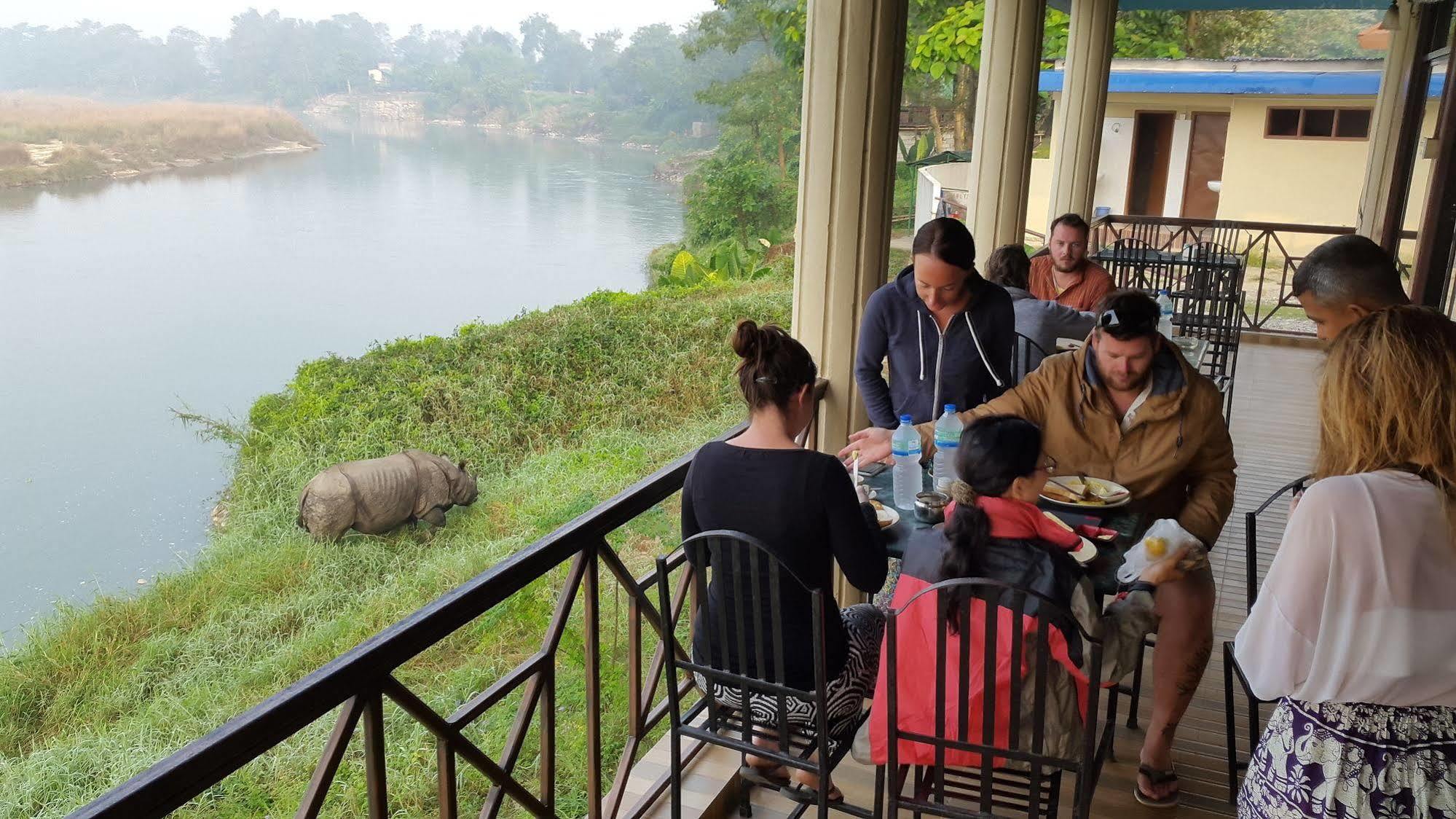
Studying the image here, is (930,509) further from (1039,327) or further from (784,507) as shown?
(1039,327)

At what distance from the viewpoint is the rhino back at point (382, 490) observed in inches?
484

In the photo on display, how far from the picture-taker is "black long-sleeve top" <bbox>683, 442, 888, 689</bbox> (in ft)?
5.98

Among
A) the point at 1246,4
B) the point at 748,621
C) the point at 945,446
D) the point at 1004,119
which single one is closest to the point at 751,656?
the point at 748,621

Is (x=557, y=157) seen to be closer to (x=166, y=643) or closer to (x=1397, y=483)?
(x=166, y=643)

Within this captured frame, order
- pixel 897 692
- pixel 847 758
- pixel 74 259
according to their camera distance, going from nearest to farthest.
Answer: pixel 897 692, pixel 847 758, pixel 74 259

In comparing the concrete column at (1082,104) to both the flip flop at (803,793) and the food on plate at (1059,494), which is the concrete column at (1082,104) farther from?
the flip flop at (803,793)

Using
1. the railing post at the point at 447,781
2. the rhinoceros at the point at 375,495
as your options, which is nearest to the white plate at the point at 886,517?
the railing post at the point at 447,781

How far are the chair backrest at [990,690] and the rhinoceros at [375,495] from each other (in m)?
11.5

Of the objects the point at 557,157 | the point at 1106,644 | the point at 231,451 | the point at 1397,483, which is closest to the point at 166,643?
the point at 231,451

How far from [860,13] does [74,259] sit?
78.2 feet

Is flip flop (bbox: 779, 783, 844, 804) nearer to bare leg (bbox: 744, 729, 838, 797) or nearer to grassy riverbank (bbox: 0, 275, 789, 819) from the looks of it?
bare leg (bbox: 744, 729, 838, 797)

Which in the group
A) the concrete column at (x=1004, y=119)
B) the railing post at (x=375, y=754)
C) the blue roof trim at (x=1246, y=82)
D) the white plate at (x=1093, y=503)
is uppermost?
the blue roof trim at (x=1246, y=82)

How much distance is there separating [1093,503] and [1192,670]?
45 centimetres

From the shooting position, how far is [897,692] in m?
1.82
